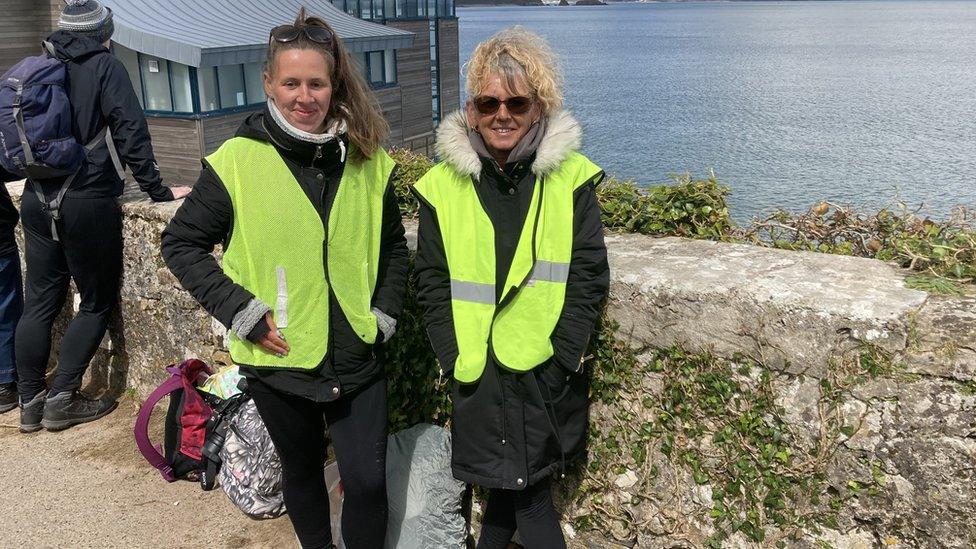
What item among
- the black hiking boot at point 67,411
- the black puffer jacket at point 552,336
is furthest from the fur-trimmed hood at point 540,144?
the black hiking boot at point 67,411

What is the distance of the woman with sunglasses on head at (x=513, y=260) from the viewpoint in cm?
269

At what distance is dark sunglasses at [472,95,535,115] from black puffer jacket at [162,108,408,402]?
1.83 ft

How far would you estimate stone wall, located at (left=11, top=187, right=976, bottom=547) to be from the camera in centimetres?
241

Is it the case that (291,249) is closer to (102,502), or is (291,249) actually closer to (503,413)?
(503,413)

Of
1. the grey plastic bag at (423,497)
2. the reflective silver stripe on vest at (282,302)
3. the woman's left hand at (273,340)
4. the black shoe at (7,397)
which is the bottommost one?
the black shoe at (7,397)

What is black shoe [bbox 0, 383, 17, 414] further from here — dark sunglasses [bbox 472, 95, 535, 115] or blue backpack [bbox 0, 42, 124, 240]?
dark sunglasses [bbox 472, 95, 535, 115]

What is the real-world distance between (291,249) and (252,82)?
23461 millimetres

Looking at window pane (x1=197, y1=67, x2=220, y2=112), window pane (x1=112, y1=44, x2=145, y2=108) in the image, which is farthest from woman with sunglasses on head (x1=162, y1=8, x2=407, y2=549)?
window pane (x1=112, y1=44, x2=145, y2=108)

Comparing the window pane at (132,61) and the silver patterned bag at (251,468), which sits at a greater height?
the window pane at (132,61)

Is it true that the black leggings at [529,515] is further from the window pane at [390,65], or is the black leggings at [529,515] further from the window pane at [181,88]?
the window pane at [390,65]

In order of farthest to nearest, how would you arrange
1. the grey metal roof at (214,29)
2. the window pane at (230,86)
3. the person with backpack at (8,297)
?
the window pane at (230,86) < the grey metal roof at (214,29) < the person with backpack at (8,297)

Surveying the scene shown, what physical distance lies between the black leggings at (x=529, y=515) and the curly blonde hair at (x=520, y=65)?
1405 mm

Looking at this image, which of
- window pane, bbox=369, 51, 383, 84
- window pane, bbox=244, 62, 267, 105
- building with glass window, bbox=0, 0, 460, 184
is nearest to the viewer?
building with glass window, bbox=0, 0, 460, 184

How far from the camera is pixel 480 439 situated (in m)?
2.80
